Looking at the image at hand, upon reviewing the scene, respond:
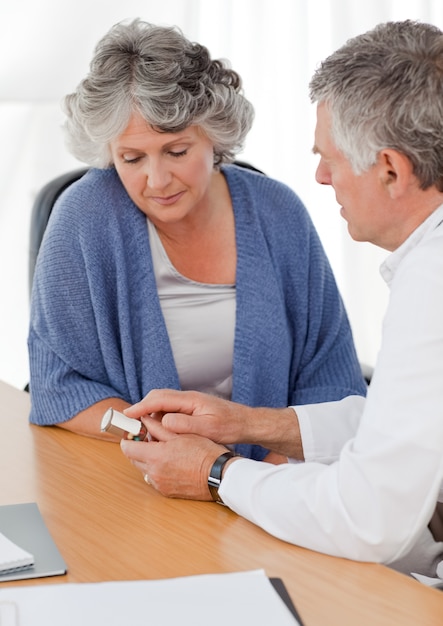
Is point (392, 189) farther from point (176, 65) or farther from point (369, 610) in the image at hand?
point (176, 65)

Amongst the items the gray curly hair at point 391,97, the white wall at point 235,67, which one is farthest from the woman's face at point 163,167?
the white wall at point 235,67

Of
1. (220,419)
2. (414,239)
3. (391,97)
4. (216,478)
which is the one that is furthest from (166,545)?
(391,97)

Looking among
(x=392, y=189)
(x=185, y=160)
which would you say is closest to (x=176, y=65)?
(x=185, y=160)

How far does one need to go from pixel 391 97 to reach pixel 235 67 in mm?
2165

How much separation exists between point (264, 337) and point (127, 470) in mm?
510

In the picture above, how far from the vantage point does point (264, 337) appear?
1957 millimetres

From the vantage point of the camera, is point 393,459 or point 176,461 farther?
point 176,461

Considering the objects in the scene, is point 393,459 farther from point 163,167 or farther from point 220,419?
point 163,167

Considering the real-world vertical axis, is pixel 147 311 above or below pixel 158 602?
above

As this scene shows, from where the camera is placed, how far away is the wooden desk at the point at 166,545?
44.5 inches

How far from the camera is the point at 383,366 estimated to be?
1193mm

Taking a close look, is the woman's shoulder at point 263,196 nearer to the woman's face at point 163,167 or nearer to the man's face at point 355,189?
the woman's face at point 163,167

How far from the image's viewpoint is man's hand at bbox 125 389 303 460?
1.52m

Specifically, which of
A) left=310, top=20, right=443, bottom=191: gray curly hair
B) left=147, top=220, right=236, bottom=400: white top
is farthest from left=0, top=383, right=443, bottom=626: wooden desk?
left=310, top=20, right=443, bottom=191: gray curly hair
